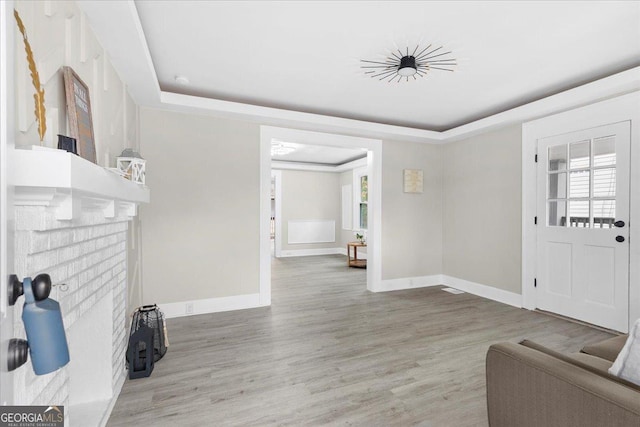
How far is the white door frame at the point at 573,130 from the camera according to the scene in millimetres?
2891

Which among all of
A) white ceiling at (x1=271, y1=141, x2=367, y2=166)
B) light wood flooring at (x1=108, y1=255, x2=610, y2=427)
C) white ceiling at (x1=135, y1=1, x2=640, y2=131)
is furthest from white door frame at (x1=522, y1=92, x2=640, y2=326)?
white ceiling at (x1=271, y1=141, x2=367, y2=166)

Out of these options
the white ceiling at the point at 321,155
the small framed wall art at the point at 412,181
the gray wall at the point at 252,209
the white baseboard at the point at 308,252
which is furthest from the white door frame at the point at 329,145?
the white baseboard at the point at 308,252

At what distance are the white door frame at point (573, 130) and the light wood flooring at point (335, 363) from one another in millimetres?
465

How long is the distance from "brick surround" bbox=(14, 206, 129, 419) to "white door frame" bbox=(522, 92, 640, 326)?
4293 millimetres

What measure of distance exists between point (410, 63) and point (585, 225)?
8.56ft

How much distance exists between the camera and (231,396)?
6.66 ft

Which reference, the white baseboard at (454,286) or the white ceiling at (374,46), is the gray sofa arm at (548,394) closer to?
the white ceiling at (374,46)

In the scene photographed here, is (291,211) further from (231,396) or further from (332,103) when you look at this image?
(231,396)

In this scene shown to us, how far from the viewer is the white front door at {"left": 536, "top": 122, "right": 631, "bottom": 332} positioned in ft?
9.87

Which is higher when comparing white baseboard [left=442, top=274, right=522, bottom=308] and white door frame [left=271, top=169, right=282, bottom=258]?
white door frame [left=271, top=169, right=282, bottom=258]

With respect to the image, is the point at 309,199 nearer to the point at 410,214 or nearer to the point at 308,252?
the point at 308,252

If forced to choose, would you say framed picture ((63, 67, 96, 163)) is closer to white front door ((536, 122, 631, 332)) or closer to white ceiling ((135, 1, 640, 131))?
white ceiling ((135, 1, 640, 131))

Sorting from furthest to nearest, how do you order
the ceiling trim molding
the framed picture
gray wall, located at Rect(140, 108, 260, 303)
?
gray wall, located at Rect(140, 108, 260, 303), the ceiling trim molding, the framed picture

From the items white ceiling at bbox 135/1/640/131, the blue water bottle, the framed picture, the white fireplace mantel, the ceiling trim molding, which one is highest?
white ceiling at bbox 135/1/640/131
